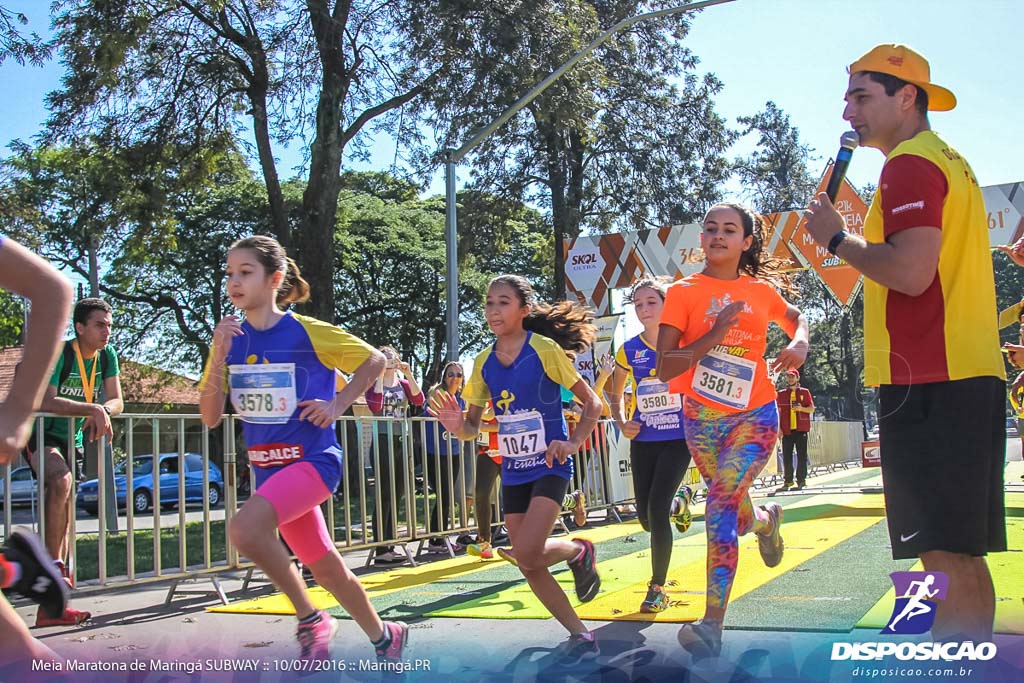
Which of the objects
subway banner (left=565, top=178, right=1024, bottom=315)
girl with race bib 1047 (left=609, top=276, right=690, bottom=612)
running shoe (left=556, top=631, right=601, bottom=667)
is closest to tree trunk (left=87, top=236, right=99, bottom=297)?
subway banner (left=565, top=178, right=1024, bottom=315)

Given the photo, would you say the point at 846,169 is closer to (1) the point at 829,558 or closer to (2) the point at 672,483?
(2) the point at 672,483

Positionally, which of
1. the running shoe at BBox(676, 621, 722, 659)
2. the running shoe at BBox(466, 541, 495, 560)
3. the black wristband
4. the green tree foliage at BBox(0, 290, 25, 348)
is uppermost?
the green tree foliage at BBox(0, 290, 25, 348)

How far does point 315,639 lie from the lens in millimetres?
3900

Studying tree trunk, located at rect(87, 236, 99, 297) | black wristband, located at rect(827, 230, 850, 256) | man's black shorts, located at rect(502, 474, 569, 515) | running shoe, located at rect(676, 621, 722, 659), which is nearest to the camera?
black wristband, located at rect(827, 230, 850, 256)

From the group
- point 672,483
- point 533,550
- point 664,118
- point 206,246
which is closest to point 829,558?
point 672,483

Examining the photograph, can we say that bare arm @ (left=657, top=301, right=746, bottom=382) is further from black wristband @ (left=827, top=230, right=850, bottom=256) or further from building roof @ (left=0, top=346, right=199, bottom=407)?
building roof @ (left=0, top=346, right=199, bottom=407)

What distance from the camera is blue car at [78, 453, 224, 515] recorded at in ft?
30.5

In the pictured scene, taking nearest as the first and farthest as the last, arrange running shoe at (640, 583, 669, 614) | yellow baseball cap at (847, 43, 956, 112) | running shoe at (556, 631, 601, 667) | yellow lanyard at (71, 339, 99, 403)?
1. yellow baseball cap at (847, 43, 956, 112)
2. running shoe at (556, 631, 601, 667)
3. running shoe at (640, 583, 669, 614)
4. yellow lanyard at (71, 339, 99, 403)

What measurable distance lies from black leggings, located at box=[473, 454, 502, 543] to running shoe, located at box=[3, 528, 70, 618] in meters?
6.49

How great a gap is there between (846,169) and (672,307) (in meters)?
1.42

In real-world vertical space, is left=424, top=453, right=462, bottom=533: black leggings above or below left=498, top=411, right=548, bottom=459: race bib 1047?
below

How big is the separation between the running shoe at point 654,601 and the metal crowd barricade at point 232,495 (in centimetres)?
304

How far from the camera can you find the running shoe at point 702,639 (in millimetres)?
4035

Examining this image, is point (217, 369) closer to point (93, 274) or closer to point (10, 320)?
point (93, 274)
